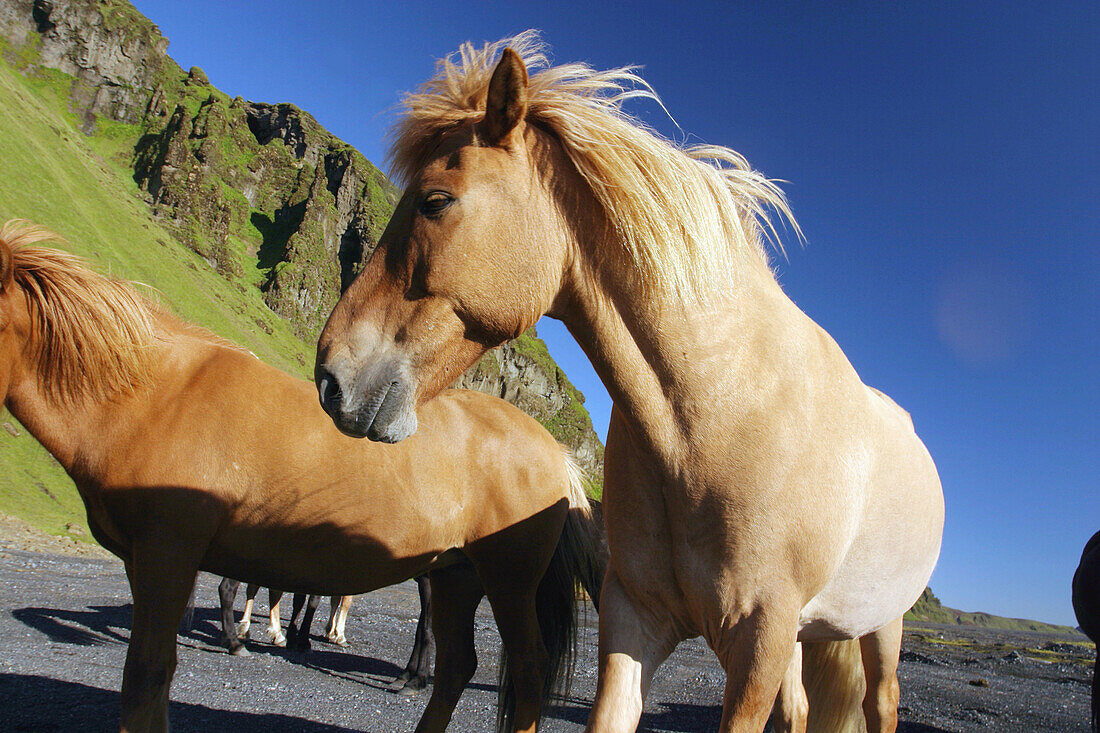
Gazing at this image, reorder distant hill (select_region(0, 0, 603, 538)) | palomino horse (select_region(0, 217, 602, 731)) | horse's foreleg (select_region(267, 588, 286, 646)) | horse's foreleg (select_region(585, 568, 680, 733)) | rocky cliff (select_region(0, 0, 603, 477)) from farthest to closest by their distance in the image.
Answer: rocky cliff (select_region(0, 0, 603, 477)) < distant hill (select_region(0, 0, 603, 538)) < horse's foreleg (select_region(267, 588, 286, 646)) < palomino horse (select_region(0, 217, 602, 731)) < horse's foreleg (select_region(585, 568, 680, 733))

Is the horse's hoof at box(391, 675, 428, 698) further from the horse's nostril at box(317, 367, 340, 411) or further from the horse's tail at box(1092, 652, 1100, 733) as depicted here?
the horse's nostril at box(317, 367, 340, 411)

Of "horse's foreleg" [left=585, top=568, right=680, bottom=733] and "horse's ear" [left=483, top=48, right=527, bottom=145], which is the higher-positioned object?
"horse's ear" [left=483, top=48, right=527, bottom=145]

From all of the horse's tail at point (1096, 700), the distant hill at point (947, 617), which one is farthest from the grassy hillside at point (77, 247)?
the distant hill at point (947, 617)

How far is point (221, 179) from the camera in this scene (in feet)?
306

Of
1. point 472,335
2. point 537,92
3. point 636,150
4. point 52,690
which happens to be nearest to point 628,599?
point 472,335

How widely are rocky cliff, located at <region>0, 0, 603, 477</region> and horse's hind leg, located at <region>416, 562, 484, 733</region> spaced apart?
220ft

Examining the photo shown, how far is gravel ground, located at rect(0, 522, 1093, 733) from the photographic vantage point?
449 centimetres

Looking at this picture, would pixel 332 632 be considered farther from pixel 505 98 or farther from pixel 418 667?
pixel 505 98

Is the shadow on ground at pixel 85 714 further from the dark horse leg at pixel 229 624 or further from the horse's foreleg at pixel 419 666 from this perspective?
the dark horse leg at pixel 229 624

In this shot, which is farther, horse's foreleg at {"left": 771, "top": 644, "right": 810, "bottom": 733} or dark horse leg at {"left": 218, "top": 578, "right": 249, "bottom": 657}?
dark horse leg at {"left": 218, "top": 578, "right": 249, "bottom": 657}

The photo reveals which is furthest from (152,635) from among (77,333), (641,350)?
(641,350)

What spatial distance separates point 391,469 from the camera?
3.69m

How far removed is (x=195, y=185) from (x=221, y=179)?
522 inches

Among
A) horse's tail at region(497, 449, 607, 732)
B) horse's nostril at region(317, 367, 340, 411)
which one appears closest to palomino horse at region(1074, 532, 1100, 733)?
horse's tail at region(497, 449, 607, 732)
